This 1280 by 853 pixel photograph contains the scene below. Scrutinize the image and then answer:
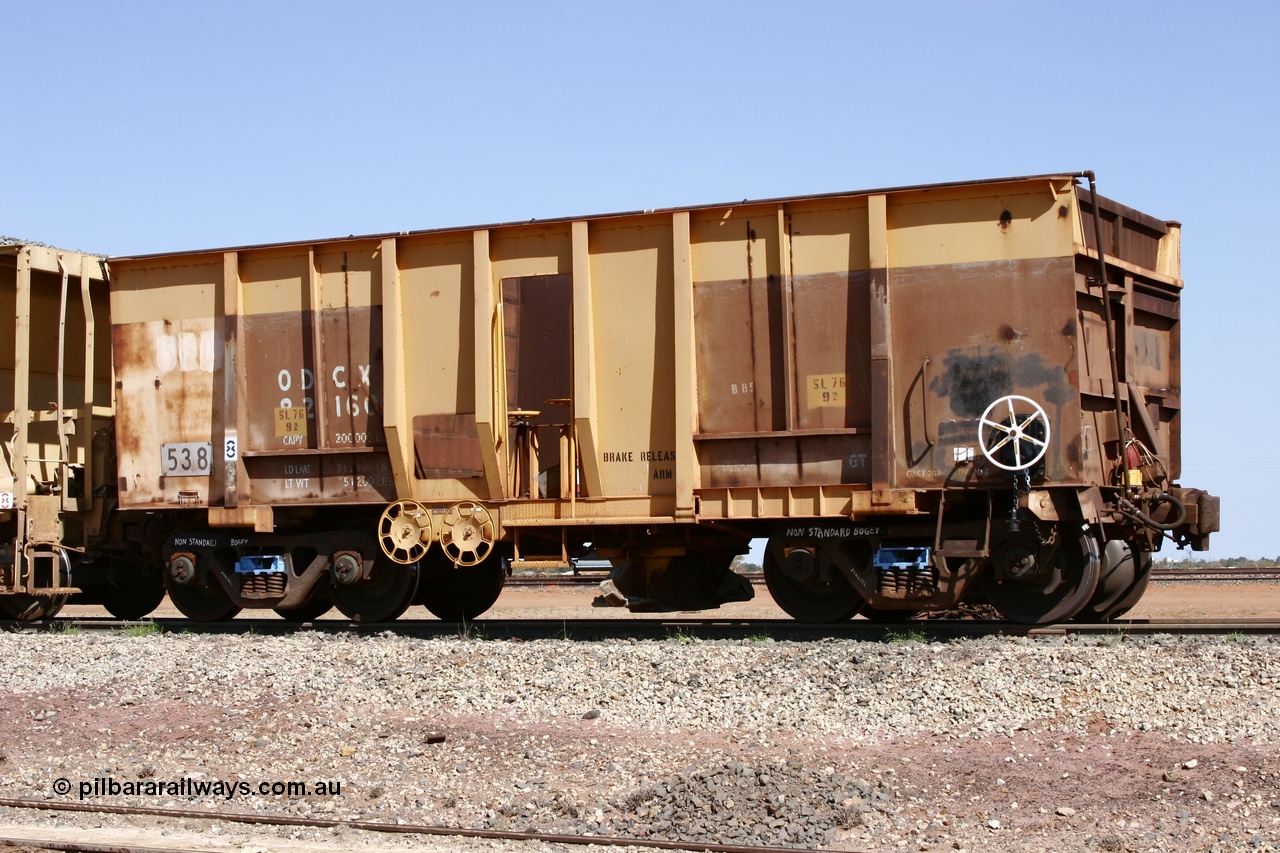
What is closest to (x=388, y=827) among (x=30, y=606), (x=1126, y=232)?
(x=1126, y=232)

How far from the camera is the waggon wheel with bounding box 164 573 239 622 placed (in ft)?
42.7

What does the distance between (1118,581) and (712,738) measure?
17.3ft

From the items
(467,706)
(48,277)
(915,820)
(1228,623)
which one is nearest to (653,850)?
(915,820)

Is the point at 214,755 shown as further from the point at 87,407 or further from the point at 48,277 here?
the point at 48,277

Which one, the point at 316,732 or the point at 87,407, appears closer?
the point at 316,732

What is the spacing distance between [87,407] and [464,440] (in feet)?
15.2

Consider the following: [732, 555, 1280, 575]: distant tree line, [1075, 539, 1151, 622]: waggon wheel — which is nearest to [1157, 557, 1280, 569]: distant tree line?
[732, 555, 1280, 575]: distant tree line

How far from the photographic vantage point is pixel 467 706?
8680mm

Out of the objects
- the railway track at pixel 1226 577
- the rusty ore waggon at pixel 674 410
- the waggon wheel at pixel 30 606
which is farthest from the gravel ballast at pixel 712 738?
the railway track at pixel 1226 577

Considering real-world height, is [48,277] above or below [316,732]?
above

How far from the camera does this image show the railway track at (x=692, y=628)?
1046 centimetres

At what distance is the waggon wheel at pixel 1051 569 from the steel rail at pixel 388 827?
506 cm

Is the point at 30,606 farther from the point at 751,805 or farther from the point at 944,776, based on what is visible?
the point at 944,776

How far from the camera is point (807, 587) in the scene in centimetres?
1138
